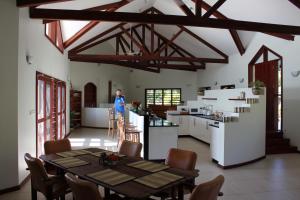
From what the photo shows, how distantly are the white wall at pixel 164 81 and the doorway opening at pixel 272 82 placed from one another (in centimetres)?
563

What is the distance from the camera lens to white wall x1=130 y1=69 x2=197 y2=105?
13352mm

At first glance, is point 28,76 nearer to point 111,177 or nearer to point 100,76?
point 111,177

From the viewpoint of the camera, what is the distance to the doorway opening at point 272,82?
7012 mm

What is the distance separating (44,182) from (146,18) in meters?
3.42

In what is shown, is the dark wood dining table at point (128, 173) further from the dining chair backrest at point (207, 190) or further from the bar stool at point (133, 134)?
the bar stool at point (133, 134)

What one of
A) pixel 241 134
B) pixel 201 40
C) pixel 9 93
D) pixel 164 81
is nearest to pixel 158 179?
pixel 9 93

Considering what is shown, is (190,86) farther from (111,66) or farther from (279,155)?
(279,155)

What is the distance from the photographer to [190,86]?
1335 centimetres

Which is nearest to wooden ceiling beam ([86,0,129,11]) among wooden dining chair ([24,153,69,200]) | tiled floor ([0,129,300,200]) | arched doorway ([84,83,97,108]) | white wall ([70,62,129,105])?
tiled floor ([0,129,300,200])

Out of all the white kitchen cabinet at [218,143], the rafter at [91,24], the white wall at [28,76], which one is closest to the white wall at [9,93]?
the white wall at [28,76]

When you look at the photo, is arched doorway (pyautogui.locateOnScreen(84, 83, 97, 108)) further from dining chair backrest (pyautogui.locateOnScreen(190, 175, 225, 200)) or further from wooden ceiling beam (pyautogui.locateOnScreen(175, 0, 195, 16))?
dining chair backrest (pyautogui.locateOnScreen(190, 175, 225, 200))

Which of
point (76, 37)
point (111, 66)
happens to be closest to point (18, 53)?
point (76, 37)

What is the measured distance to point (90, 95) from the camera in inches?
469

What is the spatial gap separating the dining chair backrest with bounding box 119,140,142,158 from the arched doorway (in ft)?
28.4
